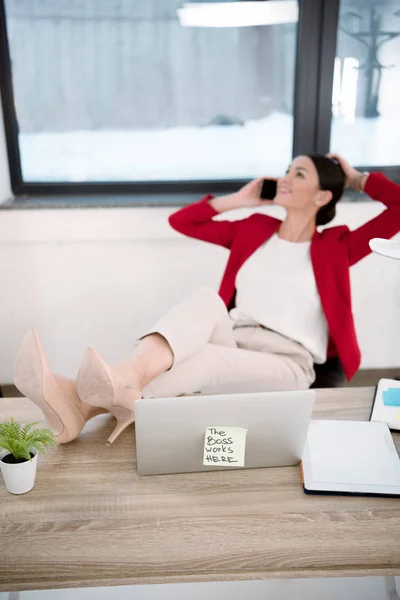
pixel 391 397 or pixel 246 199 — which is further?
pixel 246 199

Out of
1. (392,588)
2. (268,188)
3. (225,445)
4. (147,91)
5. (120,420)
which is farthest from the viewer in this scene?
(147,91)

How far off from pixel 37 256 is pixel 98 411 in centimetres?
126

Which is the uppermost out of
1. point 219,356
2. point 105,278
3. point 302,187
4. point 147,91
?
point 147,91

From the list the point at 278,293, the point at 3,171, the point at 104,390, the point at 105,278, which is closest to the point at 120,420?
the point at 104,390

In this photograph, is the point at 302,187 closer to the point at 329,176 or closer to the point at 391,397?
the point at 329,176

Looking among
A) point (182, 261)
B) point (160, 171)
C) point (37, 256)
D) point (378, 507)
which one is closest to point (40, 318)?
point (37, 256)

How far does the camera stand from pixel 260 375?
1.76 m

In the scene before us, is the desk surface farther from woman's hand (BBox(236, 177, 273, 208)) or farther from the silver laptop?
woman's hand (BBox(236, 177, 273, 208))

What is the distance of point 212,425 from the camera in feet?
3.82

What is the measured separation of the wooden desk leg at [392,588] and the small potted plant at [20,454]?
0.95 m

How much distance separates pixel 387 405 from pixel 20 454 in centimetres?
81

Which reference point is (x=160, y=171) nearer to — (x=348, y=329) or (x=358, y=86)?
(x=358, y=86)

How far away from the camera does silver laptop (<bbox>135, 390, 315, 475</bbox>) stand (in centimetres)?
114

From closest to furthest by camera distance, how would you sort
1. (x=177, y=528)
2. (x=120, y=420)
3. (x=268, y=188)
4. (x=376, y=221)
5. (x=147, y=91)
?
(x=177, y=528) < (x=120, y=420) < (x=376, y=221) < (x=268, y=188) < (x=147, y=91)
